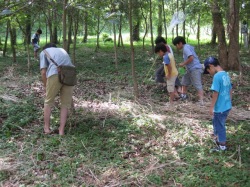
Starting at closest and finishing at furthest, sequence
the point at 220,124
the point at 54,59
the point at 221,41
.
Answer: the point at 220,124 < the point at 54,59 < the point at 221,41

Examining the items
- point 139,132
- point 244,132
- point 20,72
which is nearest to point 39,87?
point 20,72

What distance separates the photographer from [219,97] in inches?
170

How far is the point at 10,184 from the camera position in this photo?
3.76 metres

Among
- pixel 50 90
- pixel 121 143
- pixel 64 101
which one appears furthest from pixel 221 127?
pixel 50 90

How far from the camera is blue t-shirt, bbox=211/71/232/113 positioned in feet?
13.8

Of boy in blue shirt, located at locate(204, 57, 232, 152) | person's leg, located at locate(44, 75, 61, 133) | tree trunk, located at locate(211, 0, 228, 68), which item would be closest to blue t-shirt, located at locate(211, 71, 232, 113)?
boy in blue shirt, located at locate(204, 57, 232, 152)

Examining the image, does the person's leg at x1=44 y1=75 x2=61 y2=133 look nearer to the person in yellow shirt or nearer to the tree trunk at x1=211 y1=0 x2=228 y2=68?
the person in yellow shirt

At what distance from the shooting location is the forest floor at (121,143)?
384cm

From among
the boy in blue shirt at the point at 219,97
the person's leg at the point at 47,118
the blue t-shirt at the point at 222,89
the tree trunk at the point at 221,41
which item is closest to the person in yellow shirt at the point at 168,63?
the boy in blue shirt at the point at 219,97

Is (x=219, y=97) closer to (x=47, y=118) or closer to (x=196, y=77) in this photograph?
(x=196, y=77)

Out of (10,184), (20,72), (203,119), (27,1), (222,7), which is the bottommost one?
(10,184)

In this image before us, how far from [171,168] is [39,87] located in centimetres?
535

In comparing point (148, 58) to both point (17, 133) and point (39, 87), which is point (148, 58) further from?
point (17, 133)

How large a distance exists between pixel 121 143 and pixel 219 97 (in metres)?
1.63
